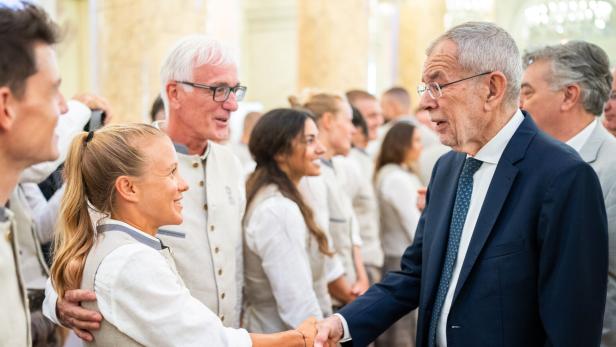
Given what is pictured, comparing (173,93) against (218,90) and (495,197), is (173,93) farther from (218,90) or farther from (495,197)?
(495,197)

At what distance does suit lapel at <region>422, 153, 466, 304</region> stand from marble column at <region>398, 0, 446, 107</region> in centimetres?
1076

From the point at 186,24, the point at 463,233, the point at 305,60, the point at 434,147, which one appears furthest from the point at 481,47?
the point at 305,60

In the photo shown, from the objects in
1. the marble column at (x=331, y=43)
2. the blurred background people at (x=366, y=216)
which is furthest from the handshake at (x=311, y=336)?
the marble column at (x=331, y=43)

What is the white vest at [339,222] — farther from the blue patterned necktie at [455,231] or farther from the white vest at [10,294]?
Answer: the white vest at [10,294]

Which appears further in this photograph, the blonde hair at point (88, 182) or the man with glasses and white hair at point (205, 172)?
the man with glasses and white hair at point (205, 172)

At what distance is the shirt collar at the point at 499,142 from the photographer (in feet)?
8.08

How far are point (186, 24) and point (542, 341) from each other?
171 inches

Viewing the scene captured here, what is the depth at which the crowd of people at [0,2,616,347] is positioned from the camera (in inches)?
84.8

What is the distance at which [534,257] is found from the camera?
2.28 meters

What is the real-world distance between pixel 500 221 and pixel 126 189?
118 cm

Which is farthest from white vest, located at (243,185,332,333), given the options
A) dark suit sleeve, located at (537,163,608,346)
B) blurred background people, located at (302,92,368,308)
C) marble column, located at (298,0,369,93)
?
marble column, located at (298,0,369,93)

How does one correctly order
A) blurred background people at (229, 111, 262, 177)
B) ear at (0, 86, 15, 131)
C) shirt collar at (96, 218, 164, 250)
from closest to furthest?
ear at (0, 86, 15, 131) → shirt collar at (96, 218, 164, 250) → blurred background people at (229, 111, 262, 177)

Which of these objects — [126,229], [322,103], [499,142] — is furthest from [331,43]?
[126,229]

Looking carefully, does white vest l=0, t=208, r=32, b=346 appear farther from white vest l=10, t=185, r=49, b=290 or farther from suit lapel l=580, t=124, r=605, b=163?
suit lapel l=580, t=124, r=605, b=163
